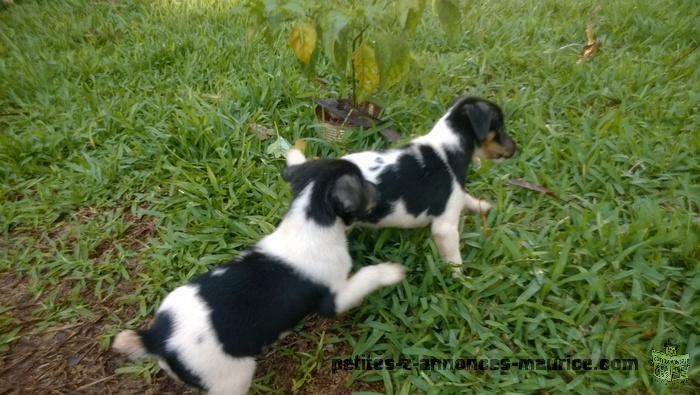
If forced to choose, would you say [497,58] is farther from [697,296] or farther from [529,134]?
[697,296]

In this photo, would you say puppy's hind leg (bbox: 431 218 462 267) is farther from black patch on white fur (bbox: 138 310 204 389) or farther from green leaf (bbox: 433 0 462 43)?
black patch on white fur (bbox: 138 310 204 389)

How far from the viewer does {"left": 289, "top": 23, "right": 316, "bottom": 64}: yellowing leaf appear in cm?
335

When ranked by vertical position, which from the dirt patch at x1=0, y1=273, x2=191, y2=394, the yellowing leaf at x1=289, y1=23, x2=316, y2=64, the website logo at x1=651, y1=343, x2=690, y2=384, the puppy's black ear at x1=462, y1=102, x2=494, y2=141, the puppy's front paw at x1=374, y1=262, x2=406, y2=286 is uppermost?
the yellowing leaf at x1=289, y1=23, x2=316, y2=64

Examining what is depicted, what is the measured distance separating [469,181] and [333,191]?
1671 millimetres

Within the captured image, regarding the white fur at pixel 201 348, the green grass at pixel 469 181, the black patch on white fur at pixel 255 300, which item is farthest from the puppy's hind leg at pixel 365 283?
the white fur at pixel 201 348

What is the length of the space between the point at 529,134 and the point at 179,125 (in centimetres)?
323

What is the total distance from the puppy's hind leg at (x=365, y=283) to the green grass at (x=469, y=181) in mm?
258

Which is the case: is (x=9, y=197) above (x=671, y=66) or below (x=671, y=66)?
above

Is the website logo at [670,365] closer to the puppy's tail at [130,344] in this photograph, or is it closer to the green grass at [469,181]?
the green grass at [469,181]

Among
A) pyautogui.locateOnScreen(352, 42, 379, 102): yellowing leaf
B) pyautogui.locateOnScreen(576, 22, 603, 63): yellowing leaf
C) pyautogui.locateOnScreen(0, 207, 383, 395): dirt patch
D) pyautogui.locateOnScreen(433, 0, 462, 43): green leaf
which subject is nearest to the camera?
pyautogui.locateOnScreen(0, 207, 383, 395): dirt patch

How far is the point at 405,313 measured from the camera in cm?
299

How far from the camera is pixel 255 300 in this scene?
2449 millimetres

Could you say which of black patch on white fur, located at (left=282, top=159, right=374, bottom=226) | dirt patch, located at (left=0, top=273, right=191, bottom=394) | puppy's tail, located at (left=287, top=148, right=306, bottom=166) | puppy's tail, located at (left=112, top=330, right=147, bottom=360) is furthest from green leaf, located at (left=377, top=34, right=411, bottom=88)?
dirt patch, located at (left=0, top=273, right=191, bottom=394)

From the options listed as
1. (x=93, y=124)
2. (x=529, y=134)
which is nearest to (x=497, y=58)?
(x=529, y=134)
